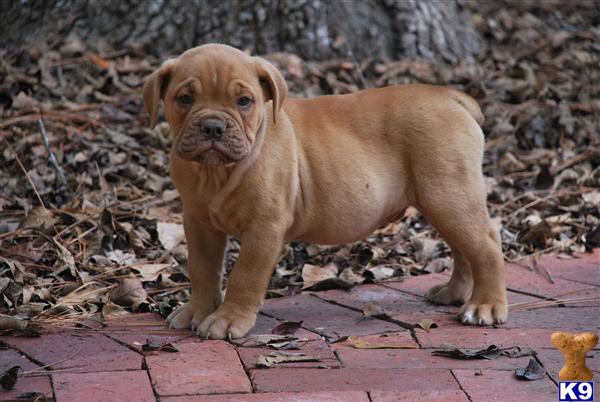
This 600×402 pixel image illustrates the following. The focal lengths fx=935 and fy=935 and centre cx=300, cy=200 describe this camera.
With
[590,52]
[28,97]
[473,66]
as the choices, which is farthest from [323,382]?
[590,52]

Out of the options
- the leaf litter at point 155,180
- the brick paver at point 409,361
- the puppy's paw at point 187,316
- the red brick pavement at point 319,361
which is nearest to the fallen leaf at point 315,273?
the leaf litter at point 155,180

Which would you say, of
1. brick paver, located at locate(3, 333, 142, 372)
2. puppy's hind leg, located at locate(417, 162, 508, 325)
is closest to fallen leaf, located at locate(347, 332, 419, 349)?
puppy's hind leg, located at locate(417, 162, 508, 325)

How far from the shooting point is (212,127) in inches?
150

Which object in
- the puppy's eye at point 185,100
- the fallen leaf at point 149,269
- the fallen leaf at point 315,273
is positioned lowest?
the fallen leaf at point 315,273

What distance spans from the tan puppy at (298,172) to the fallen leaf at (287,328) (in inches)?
4.5

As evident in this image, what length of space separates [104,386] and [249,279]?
3.24 ft

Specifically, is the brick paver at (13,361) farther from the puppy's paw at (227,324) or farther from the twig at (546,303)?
the twig at (546,303)

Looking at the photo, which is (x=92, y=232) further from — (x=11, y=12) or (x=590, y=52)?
(x=590, y=52)

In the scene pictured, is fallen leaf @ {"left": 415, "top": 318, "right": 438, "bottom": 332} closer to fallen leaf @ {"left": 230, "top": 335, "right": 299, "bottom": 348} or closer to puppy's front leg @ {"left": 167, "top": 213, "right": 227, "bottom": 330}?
fallen leaf @ {"left": 230, "top": 335, "right": 299, "bottom": 348}

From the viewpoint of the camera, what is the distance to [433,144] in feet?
14.8

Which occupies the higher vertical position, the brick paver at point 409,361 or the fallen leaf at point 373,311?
the brick paver at point 409,361

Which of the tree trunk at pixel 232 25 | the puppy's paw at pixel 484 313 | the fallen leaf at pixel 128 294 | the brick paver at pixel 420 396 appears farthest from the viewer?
the tree trunk at pixel 232 25

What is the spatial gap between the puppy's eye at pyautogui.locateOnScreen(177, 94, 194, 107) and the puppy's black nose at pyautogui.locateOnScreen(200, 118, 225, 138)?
7.3 inches

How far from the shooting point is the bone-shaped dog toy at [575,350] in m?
3.16
